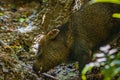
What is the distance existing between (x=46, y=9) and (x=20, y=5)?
256 centimetres

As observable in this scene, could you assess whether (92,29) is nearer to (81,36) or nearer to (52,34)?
(81,36)

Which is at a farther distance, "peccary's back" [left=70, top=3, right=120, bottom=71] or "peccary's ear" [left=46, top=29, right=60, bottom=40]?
"peccary's ear" [left=46, top=29, right=60, bottom=40]

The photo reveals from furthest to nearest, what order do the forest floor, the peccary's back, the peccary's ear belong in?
the peccary's ear, the peccary's back, the forest floor

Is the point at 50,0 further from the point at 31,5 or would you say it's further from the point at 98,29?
the point at 98,29

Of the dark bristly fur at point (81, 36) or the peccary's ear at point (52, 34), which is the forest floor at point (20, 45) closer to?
the dark bristly fur at point (81, 36)

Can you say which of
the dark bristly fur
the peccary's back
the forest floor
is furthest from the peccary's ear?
the forest floor

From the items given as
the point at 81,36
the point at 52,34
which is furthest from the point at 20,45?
the point at 81,36

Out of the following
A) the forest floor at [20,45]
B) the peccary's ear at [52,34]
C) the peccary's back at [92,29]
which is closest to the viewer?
the forest floor at [20,45]

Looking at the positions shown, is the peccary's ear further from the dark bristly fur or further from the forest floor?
the forest floor

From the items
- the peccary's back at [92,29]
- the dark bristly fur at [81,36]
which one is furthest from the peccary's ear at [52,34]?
the peccary's back at [92,29]

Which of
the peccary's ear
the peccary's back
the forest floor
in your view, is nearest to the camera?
the forest floor

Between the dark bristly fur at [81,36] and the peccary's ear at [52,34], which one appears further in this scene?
the peccary's ear at [52,34]

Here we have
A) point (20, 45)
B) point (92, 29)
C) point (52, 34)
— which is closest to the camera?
point (92, 29)

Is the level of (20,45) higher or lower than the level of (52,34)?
higher
